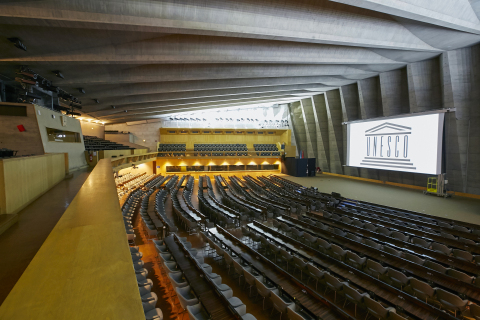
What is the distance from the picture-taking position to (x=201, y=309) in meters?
4.02

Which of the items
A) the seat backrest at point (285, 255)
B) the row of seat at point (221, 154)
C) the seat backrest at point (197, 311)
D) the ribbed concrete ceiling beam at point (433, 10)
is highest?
the ribbed concrete ceiling beam at point (433, 10)

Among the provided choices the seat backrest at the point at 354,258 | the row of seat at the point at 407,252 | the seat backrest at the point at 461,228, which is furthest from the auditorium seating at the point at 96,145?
the seat backrest at the point at 461,228

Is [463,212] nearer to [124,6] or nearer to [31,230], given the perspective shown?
[31,230]

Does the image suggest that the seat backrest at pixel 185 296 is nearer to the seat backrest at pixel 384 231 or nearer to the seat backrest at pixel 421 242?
the seat backrest at pixel 384 231

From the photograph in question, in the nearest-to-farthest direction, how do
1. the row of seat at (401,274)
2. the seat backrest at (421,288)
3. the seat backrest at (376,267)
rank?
1. the row of seat at (401,274)
2. the seat backrest at (421,288)
3. the seat backrest at (376,267)

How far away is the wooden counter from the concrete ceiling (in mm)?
7304

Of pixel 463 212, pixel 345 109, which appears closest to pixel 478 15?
pixel 463 212

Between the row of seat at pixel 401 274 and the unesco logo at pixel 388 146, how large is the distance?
35.8ft

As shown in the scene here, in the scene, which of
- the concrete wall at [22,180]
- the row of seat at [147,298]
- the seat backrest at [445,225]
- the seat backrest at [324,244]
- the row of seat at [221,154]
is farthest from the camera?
the row of seat at [221,154]

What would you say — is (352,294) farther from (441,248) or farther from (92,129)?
(92,129)

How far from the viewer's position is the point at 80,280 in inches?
45.4

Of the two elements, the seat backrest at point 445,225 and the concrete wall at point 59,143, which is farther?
the seat backrest at point 445,225

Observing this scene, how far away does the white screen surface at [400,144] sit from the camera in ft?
44.3

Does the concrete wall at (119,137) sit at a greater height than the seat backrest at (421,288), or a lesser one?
greater
